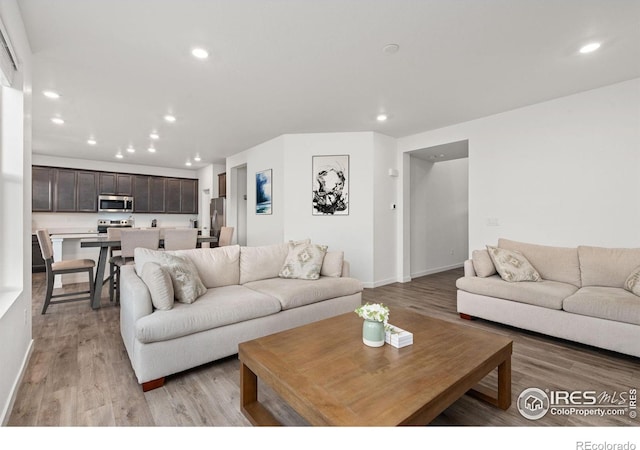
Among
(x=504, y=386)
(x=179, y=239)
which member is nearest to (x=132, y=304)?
(x=179, y=239)

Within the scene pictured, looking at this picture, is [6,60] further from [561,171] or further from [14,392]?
[561,171]

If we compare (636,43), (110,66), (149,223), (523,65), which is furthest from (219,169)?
(636,43)

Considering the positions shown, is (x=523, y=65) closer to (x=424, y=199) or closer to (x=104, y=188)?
(x=424, y=199)

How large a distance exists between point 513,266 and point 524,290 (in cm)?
36

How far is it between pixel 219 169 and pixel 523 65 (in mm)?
6677

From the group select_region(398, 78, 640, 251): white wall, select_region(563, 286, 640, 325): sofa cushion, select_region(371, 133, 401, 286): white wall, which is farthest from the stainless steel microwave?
select_region(563, 286, 640, 325): sofa cushion

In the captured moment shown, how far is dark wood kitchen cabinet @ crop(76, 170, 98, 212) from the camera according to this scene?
22.5 feet

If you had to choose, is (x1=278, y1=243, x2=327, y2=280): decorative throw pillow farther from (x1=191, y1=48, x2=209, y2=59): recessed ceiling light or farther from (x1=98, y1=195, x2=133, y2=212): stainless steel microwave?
(x1=98, y1=195, x2=133, y2=212): stainless steel microwave

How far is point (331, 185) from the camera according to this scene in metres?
5.01

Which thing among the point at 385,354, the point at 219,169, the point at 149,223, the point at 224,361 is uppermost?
the point at 219,169

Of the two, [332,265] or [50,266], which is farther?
[50,266]

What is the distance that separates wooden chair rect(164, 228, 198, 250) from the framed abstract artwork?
5.03 feet

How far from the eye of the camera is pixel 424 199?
603 cm

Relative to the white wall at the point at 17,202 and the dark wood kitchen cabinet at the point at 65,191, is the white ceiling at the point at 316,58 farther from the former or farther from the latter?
the dark wood kitchen cabinet at the point at 65,191
